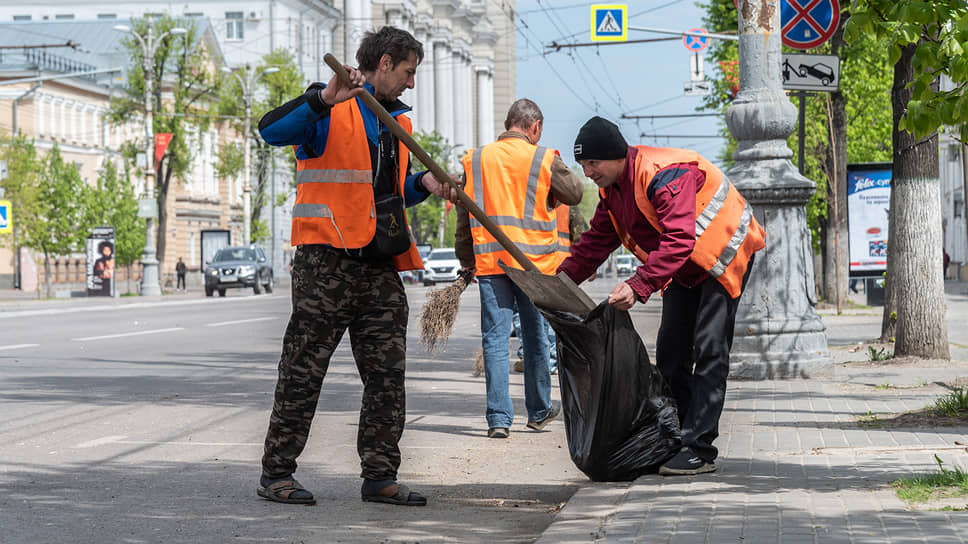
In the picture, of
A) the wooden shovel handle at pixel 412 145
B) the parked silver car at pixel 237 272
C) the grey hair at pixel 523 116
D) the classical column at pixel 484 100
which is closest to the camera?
the wooden shovel handle at pixel 412 145

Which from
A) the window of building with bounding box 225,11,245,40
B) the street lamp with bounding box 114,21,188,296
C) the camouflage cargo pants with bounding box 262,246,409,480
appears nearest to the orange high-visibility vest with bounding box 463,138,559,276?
the camouflage cargo pants with bounding box 262,246,409,480

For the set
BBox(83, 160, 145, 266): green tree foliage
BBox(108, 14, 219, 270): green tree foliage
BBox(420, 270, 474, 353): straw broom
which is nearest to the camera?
BBox(420, 270, 474, 353): straw broom

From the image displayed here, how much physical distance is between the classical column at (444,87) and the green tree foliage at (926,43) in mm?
121608

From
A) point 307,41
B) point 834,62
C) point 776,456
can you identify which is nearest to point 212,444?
point 776,456

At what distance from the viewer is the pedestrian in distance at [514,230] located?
7.96 metres

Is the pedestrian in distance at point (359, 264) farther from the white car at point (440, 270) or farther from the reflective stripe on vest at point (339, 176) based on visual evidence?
the white car at point (440, 270)

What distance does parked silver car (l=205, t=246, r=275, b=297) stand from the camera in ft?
154

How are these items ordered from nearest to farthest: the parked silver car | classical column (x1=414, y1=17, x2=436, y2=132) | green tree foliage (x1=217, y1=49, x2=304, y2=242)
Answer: the parked silver car < green tree foliage (x1=217, y1=49, x2=304, y2=242) < classical column (x1=414, y1=17, x2=436, y2=132)

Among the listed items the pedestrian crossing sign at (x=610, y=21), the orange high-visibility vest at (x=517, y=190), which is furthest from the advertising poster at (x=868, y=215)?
the orange high-visibility vest at (x=517, y=190)

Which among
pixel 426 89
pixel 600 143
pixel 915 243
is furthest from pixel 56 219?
pixel 426 89

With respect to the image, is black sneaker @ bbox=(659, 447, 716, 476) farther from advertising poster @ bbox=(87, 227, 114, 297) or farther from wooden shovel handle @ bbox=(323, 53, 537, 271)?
advertising poster @ bbox=(87, 227, 114, 297)

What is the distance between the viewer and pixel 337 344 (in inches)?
226

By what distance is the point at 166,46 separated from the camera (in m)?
55.3

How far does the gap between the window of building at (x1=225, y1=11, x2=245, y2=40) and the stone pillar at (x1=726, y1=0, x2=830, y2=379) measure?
7665 cm
